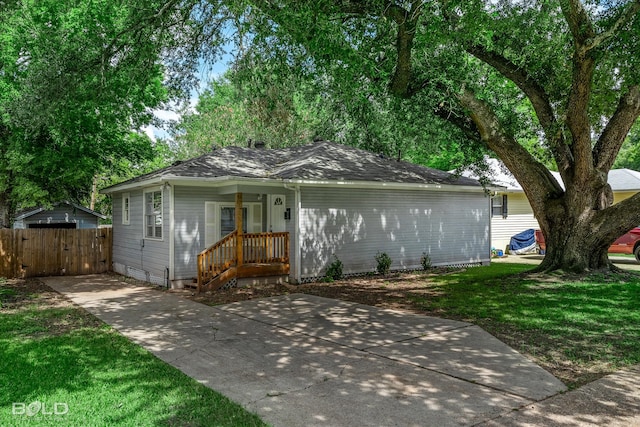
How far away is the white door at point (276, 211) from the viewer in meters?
12.3

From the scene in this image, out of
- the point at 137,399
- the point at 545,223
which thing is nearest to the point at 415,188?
the point at 545,223

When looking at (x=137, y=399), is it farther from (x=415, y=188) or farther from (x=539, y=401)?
(x=415, y=188)

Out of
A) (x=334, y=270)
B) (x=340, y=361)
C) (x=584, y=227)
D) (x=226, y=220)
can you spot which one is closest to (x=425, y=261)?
(x=334, y=270)

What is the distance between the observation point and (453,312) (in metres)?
8.02

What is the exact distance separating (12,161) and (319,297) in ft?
32.0

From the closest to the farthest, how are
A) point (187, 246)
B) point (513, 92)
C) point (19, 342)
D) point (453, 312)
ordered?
point (19, 342) → point (453, 312) → point (187, 246) → point (513, 92)

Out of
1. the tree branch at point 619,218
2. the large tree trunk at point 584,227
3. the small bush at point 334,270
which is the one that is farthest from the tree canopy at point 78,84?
the tree branch at point 619,218

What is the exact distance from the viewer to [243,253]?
11422 mm

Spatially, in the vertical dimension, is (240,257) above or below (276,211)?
below

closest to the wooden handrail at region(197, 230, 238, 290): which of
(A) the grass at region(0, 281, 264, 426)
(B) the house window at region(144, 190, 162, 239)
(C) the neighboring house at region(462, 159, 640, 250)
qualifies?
(B) the house window at region(144, 190, 162, 239)

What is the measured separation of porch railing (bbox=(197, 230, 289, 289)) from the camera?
10.7 meters

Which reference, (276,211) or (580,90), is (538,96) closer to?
(580,90)

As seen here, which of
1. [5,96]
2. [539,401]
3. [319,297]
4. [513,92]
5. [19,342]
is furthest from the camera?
[513,92]

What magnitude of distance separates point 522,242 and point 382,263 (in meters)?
10.4
